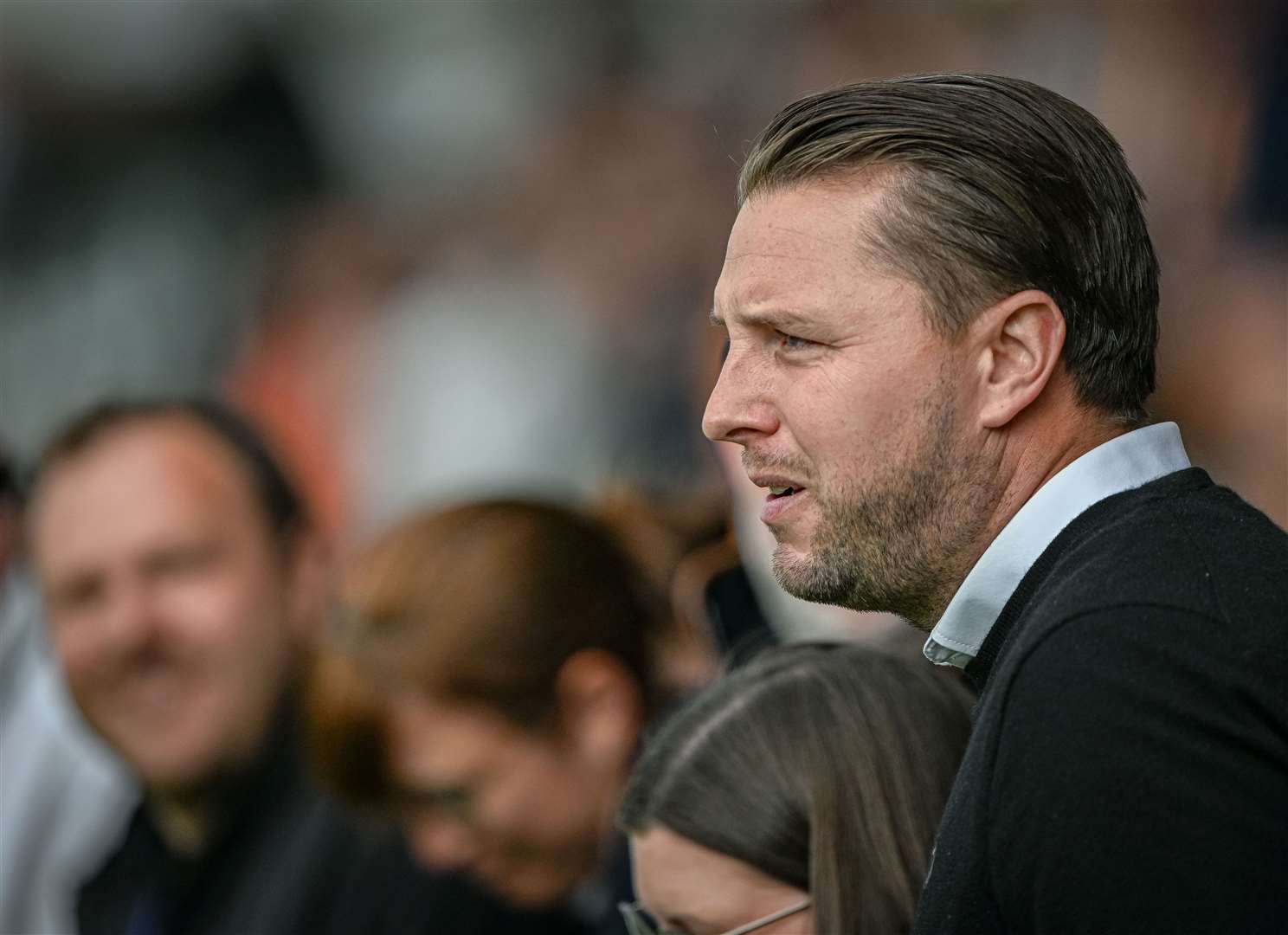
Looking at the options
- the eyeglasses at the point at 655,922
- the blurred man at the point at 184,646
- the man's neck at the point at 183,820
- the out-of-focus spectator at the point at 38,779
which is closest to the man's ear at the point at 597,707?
the blurred man at the point at 184,646

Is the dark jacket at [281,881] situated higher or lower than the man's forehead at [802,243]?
lower

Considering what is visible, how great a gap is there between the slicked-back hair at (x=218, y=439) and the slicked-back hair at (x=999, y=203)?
127 inches

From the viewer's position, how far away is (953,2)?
387 cm

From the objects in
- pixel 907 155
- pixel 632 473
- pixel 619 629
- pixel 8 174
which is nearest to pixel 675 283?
pixel 632 473

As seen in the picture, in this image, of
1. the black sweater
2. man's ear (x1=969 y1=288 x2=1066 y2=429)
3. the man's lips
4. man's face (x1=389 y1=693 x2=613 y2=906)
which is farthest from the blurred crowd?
the black sweater

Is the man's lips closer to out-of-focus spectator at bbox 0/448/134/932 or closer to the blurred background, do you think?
the blurred background

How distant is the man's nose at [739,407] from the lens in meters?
1.43

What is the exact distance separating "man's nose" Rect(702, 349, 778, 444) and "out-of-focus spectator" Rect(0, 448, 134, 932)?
332cm

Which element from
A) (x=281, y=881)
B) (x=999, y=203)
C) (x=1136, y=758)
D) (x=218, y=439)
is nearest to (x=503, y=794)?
(x=281, y=881)

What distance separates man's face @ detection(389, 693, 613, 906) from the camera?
3.13 m

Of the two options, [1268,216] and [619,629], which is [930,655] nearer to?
[619,629]

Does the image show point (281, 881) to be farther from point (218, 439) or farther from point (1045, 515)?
point (1045, 515)

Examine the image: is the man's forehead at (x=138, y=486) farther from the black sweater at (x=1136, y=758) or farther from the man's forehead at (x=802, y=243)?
the black sweater at (x=1136, y=758)

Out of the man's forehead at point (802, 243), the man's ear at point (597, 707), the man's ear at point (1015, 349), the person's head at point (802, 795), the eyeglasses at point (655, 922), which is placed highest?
the man's forehead at point (802, 243)
